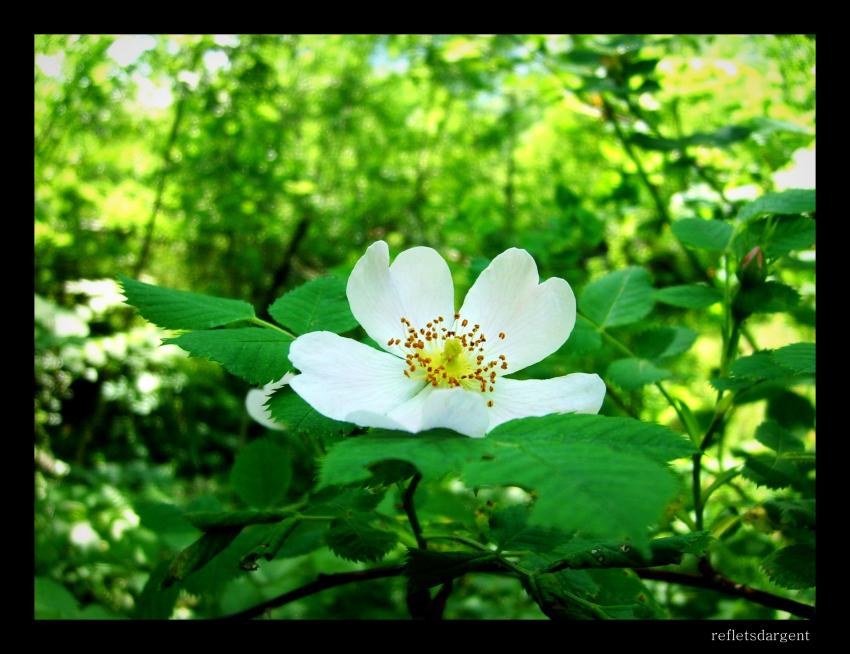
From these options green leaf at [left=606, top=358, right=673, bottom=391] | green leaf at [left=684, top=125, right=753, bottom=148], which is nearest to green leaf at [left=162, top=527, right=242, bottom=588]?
green leaf at [left=606, top=358, right=673, bottom=391]

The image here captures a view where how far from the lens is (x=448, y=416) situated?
1.66ft

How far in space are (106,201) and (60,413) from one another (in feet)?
4.61

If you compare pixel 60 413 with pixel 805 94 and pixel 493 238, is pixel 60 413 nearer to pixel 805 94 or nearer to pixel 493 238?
pixel 493 238

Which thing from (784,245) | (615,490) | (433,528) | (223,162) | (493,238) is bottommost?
(433,528)

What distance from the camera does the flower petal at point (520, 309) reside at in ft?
2.10

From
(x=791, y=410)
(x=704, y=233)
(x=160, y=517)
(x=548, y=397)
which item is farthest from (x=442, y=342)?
(x=791, y=410)

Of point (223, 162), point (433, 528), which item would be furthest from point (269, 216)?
point (433, 528)

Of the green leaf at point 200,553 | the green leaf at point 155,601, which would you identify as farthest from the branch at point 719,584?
the green leaf at point 155,601

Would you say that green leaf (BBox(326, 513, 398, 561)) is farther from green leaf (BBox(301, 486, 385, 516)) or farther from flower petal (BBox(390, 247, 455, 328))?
flower petal (BBox(390, 247, 455, 328))

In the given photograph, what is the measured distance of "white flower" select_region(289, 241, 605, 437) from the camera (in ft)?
1.92

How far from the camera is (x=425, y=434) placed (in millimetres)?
503

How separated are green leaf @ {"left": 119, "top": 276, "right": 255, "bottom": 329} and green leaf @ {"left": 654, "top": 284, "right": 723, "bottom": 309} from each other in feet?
1.84

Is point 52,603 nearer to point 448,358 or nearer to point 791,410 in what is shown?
point 448,358

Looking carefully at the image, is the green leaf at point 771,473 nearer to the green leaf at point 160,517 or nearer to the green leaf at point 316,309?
the green leaf at point 316,309
